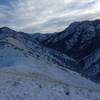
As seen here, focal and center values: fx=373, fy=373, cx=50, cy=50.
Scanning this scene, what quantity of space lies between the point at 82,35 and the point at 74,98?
493ft

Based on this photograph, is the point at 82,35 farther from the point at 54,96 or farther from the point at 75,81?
the point at 54,96

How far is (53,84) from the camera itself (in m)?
32.4

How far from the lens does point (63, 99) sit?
28906 mm

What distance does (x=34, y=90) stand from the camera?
30203 millimetres

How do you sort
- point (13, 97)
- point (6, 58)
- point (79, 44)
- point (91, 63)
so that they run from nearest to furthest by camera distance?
point (13, 97), point (6, 58), point (91, 63), point (79, 44)

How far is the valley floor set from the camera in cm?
2886

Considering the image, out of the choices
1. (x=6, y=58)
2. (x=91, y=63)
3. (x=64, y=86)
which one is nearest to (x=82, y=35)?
(x=91, y=63)

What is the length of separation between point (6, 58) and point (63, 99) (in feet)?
79.3

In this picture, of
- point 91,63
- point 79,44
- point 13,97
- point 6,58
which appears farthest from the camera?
point 79,44

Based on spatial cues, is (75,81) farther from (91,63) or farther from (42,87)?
(91,63)

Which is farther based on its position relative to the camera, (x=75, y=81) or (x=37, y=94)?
(x=75, y=81)

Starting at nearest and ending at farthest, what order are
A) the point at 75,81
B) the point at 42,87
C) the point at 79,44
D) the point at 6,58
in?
the point at 42,87 < the point at 75,81 < the point at 6,58 < the point at 79,44

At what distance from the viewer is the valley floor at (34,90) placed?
94.7 ft

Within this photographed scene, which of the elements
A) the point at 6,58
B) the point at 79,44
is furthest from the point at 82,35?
the point at 6,58
